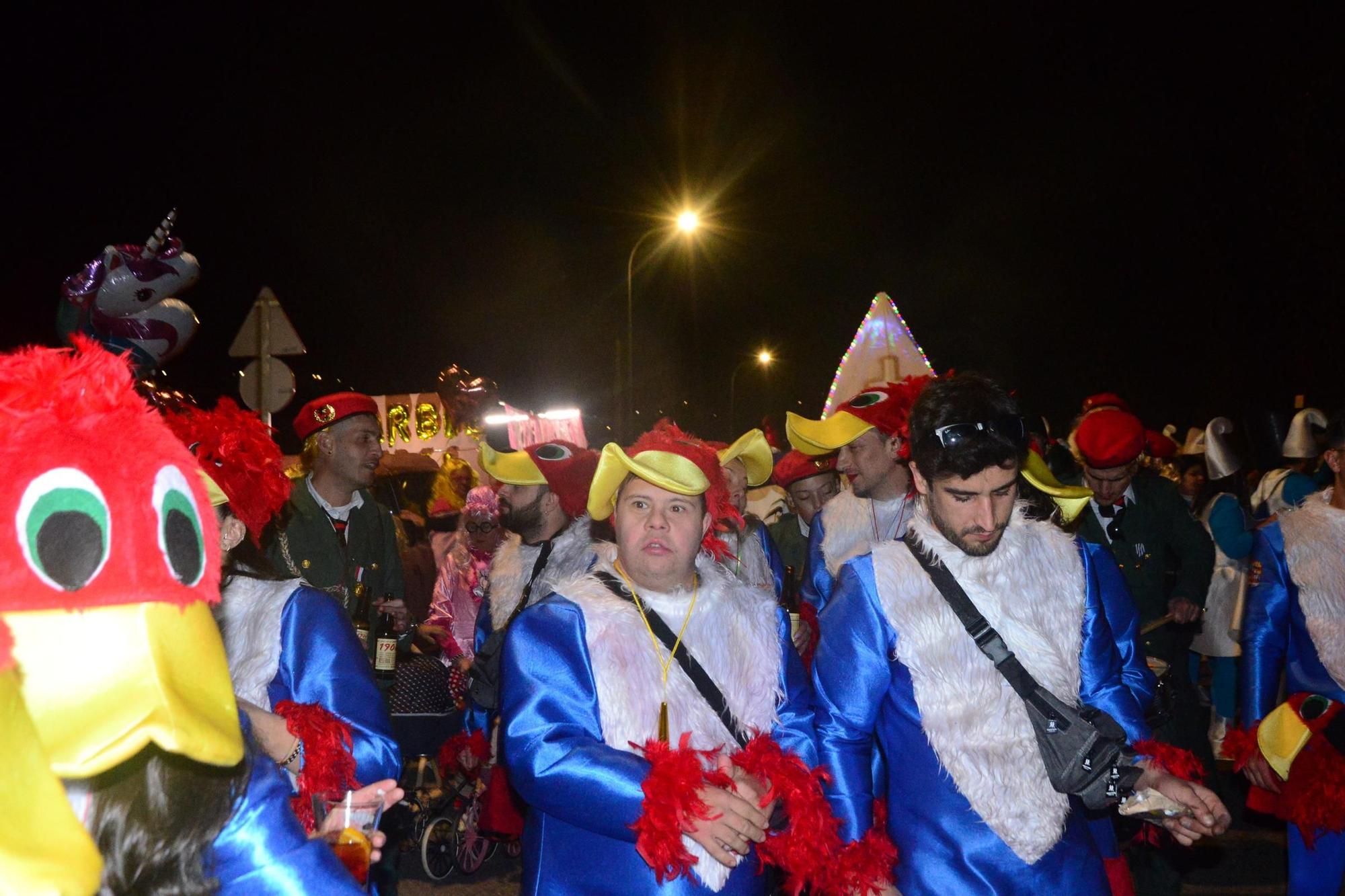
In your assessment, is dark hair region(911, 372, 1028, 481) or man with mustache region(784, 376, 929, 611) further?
man with mustache region(784, 376, 929, 611)

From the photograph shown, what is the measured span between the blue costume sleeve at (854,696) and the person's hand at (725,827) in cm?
38

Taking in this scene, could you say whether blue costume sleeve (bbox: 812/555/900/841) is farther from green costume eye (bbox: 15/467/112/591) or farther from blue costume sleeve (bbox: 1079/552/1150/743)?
green costume eye (bbox: 15/467/112/591)

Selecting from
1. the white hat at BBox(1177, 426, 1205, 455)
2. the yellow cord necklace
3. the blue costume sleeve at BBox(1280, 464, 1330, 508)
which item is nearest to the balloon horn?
the yellow cord necklace

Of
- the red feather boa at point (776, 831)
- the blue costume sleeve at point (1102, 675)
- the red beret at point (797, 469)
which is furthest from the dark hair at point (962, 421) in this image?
the red beret at point (797, 469)

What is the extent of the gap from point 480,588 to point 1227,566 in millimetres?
5851

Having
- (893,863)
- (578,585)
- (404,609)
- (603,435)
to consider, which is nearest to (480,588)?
(404,609)

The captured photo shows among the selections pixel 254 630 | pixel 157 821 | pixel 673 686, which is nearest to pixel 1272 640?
pixel 673 686

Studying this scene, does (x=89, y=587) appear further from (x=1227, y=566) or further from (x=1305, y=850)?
(x=1227, y=566)

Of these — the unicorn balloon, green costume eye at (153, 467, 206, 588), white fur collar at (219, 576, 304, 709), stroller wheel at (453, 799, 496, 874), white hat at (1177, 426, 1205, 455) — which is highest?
the unicorn balloon

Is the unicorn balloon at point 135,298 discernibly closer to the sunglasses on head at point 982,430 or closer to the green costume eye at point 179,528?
the sunglasses on head at point 982,430

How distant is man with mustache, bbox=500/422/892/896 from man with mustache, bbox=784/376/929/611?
235cm

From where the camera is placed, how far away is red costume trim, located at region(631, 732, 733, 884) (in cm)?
Result: 272

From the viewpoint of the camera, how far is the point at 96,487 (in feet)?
3.98

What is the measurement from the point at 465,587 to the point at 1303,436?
591cm
